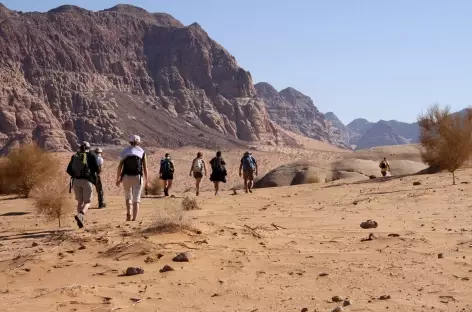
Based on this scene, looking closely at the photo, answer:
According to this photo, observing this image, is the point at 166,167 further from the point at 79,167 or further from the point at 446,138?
the point at 446,138

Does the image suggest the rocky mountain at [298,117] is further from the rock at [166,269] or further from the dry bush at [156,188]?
the rock at [166,269]

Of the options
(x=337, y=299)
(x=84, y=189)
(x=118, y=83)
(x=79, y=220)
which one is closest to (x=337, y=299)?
(x=337, y=299)

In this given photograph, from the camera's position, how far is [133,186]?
9609mm

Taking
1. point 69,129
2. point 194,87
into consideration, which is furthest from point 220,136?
point 69,129

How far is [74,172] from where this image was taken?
370 inches

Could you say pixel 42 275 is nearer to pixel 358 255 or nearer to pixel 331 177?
pixel 358 255

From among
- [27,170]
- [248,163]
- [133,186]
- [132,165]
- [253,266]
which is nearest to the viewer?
[253,266]

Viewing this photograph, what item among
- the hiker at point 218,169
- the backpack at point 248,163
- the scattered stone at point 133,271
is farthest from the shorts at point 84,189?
the backpack at point 248,163

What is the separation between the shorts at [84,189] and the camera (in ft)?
30.8

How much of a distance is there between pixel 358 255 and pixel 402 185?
10337 mm

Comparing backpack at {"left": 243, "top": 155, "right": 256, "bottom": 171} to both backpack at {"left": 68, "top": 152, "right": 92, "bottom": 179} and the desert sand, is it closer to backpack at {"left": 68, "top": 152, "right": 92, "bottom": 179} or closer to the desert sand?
the desert sand

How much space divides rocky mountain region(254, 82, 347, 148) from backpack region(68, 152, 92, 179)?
157 meters

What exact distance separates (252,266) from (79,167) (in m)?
4.42

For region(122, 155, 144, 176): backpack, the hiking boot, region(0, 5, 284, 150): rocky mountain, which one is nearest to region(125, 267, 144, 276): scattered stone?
the hiking boot
